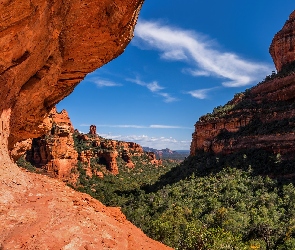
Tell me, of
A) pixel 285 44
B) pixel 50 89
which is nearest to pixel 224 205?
pixel 50 89

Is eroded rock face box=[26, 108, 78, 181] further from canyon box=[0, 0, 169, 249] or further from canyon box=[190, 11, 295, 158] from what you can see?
canyon box=[0, 0, 169, 249]

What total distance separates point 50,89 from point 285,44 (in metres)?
82.5

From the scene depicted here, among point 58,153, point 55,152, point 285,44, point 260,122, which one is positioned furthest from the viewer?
point 285,44

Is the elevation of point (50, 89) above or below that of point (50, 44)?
below

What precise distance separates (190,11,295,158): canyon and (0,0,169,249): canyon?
42974 mm

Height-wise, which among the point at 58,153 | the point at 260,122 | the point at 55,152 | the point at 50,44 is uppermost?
the point at 260,122

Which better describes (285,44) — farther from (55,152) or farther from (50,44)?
(50,44)

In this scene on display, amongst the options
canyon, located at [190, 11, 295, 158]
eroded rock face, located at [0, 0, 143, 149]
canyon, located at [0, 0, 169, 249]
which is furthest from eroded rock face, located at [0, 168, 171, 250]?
canyon, located at [190, 11, 295, 158]

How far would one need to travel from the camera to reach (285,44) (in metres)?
81.8

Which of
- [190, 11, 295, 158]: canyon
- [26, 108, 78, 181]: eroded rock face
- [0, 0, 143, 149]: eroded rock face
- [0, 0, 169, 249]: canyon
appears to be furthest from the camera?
[26, 108, 78, 181]: eroded rock face

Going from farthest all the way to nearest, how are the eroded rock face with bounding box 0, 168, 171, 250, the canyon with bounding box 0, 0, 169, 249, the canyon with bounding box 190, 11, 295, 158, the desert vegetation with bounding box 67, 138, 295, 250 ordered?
1. the canyon with bounding box 190, 11, 295, 158
2. the desert vegetation with bounding box 67, 138, 295, 250
3. the canyon with bounding box 0, 0, 169, 249
4. the eroded rock face with bounding box 0, 168, 171, 250

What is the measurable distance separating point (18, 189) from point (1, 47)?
13.1 feet

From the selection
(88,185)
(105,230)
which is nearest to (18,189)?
(105,230)

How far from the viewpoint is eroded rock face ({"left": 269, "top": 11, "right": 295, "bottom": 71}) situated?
8019cm
